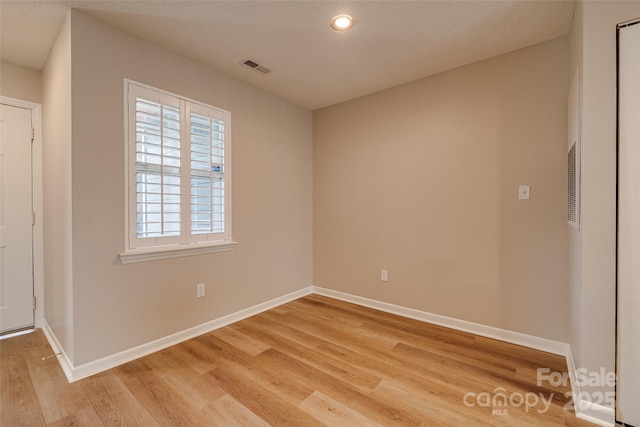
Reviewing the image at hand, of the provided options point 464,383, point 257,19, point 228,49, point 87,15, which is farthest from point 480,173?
point 87,15

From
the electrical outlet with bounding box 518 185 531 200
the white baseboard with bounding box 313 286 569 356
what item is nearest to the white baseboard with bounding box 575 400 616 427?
the white baseboard with bounding box 313 286 569 356

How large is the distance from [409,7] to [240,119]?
1872mm

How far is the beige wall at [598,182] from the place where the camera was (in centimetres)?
156

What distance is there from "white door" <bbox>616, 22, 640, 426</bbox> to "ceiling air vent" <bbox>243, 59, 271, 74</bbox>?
100 inches

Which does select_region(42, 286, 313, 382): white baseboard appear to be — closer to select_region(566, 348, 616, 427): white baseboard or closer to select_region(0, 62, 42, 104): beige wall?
select_region(0, 62, 42, 104): beige wall

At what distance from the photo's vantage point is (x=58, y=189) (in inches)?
89.0

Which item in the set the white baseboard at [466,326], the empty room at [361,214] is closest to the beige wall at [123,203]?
the empty room at [361,214]

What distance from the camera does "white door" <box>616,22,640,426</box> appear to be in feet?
4.92

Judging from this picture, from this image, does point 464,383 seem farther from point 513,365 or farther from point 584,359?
point 584,359

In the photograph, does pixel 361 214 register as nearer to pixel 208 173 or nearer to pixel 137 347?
pixel 208 173

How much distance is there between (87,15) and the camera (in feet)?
6.59

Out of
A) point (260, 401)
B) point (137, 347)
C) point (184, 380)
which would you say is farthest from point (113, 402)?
point (260, 401)

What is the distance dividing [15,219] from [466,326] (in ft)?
14.5

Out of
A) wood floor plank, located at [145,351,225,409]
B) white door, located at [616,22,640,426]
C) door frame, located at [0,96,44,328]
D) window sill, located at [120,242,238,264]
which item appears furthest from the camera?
door frame, located at [0,96,44,328]
